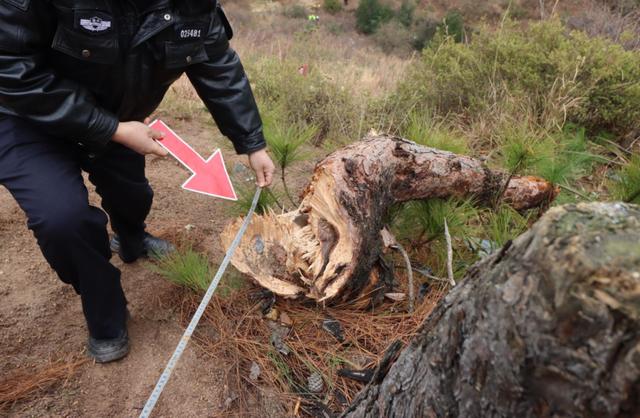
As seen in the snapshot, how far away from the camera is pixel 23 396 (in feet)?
5.16

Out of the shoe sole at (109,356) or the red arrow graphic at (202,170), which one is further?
the red arrow graphic at (202,170)

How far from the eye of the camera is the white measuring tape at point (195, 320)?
1257 mm

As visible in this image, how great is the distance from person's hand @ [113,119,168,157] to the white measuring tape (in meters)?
0.46

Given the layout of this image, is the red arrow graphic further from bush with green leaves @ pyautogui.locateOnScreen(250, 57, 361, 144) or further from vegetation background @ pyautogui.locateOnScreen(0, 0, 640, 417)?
bush with green leaves @ pyautogui.locateOnScreen(250, 57, 361, 144)

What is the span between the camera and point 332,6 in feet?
67.2

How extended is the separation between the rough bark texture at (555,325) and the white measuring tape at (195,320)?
86 centimetres

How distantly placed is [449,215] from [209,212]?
1493 mm

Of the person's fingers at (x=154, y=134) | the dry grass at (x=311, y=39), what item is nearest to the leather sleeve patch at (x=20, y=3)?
the person's fingers at (x=154, y=134)

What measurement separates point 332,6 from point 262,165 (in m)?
20.7

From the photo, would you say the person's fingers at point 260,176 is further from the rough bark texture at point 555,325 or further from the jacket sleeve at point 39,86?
the rough bark texture at point 555,325

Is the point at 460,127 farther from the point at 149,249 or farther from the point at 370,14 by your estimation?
the point at 370,14

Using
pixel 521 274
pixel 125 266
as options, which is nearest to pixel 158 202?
pixel 125 266

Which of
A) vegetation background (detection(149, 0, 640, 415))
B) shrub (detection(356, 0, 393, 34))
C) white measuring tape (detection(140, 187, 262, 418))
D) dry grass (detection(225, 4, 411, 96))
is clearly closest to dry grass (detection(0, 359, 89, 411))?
white measuring tape (detection(140, 187, 262, 418))

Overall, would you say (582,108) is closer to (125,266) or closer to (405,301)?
(405,301)
